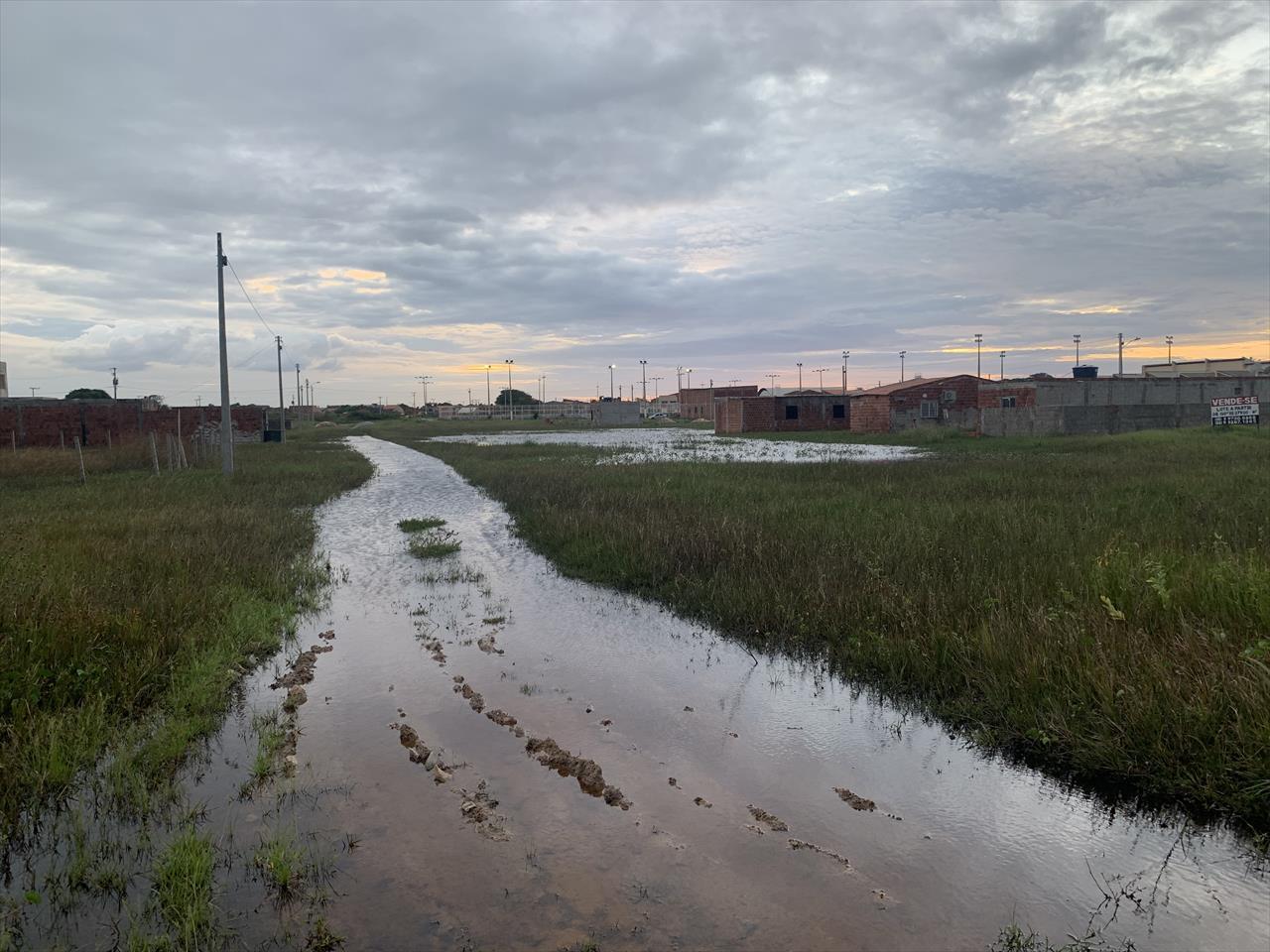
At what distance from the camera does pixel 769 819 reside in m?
Answer: 4.77

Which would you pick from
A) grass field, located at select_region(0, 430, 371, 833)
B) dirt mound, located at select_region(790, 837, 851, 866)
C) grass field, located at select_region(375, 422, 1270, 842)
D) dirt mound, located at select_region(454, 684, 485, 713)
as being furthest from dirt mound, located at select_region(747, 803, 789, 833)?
grass field, located at select_region(0, 430, 371, 833)

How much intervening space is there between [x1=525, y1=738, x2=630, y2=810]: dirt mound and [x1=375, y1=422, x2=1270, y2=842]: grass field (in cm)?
282

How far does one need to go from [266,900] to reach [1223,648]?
21.9 feet

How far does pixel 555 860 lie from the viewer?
14.1ft

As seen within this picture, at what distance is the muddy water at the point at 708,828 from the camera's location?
149 inches

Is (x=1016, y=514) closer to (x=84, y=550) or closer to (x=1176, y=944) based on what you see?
(x=1176, y=944)

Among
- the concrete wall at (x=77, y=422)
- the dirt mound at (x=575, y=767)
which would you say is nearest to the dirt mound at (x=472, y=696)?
the dirt mound at (x=575, y=767)

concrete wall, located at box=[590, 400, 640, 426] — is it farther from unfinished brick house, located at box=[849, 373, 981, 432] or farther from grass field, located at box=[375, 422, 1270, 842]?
grass field, located at box=[375, 422, 1270, 842]

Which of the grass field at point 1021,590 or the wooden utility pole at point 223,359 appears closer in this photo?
the grass field at point 1021,590

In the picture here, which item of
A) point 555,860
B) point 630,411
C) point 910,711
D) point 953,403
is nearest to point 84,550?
point 555,860

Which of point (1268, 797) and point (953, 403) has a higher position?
point (953, 403)

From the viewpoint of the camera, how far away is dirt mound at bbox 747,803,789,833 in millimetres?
4670

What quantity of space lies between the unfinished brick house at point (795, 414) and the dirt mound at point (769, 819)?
204 feet

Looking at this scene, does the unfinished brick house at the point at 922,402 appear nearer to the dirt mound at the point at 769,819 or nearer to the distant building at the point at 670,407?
the dirt mound at the point at 769,819
